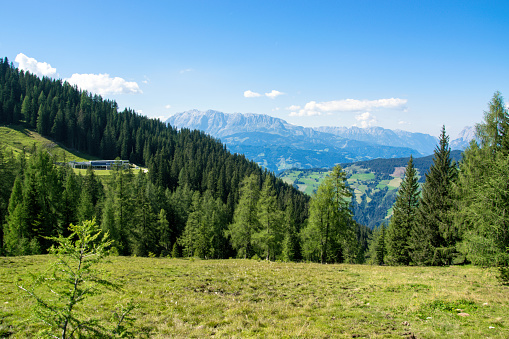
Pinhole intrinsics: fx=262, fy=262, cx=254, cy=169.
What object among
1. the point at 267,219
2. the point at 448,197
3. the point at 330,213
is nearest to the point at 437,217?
the point at 448,197

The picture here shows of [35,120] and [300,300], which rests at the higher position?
[35,120]

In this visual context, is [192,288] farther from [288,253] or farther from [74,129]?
[74,129]

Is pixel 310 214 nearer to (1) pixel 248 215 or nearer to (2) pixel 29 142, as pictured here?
(1) pixel 248 215

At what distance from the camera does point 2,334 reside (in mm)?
9672

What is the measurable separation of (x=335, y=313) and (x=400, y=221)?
35692 millimetres

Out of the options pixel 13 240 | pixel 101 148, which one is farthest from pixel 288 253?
pixel 101 148

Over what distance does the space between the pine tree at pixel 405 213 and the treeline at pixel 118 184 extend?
19.9 meters

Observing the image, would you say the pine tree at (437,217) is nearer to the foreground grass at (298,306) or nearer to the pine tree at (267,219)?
the foreground grass at (298,306)

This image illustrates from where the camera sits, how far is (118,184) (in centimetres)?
4791

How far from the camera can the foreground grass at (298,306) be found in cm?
1052

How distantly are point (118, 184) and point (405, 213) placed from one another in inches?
1943

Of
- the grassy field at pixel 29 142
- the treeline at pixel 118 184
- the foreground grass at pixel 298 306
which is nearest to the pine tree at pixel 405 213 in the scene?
the treeline at pixel 118 184

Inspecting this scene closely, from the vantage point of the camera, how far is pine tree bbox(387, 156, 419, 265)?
4041cm

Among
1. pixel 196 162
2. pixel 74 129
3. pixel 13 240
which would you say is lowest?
pixel 13 240
